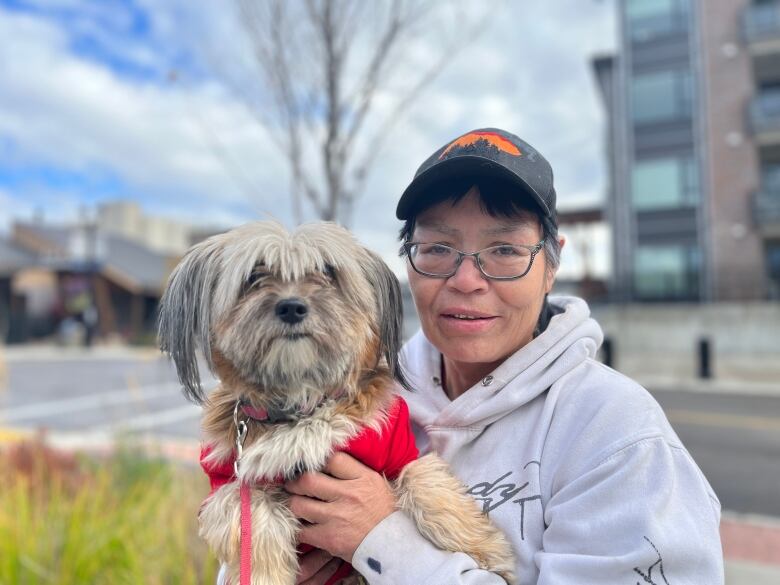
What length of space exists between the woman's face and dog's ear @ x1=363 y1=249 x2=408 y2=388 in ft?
0.52

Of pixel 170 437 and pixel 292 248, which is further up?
pixel 292 248

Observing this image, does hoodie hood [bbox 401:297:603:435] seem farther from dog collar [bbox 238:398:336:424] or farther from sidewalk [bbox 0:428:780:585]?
sidewalk [bbox 0:428:780:585]

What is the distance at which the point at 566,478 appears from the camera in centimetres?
171

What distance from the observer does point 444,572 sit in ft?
5.51

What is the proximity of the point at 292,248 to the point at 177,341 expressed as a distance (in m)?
0.50

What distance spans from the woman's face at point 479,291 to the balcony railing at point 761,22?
29061 millimetres

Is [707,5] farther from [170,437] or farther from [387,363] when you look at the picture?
[387,363]

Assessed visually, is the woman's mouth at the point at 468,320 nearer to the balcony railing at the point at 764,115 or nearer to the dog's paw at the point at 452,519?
the dog's paw at the point at 452,519

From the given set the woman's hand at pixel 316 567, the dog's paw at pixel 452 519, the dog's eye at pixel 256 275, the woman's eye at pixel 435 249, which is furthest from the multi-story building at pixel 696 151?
the dog's eye at pixel 256 275

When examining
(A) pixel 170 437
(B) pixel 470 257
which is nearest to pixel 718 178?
(A) pixel 170 437

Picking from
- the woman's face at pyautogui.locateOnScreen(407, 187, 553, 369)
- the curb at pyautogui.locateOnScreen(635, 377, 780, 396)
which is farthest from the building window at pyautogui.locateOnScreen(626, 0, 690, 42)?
the woman's face at pyautogui.locateOnScreen(407, 187, 553, 369)

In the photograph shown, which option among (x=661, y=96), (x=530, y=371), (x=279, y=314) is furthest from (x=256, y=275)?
(x=661, y=96)

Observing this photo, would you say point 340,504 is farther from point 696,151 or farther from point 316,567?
point 696,151

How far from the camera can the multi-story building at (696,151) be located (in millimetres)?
24623
